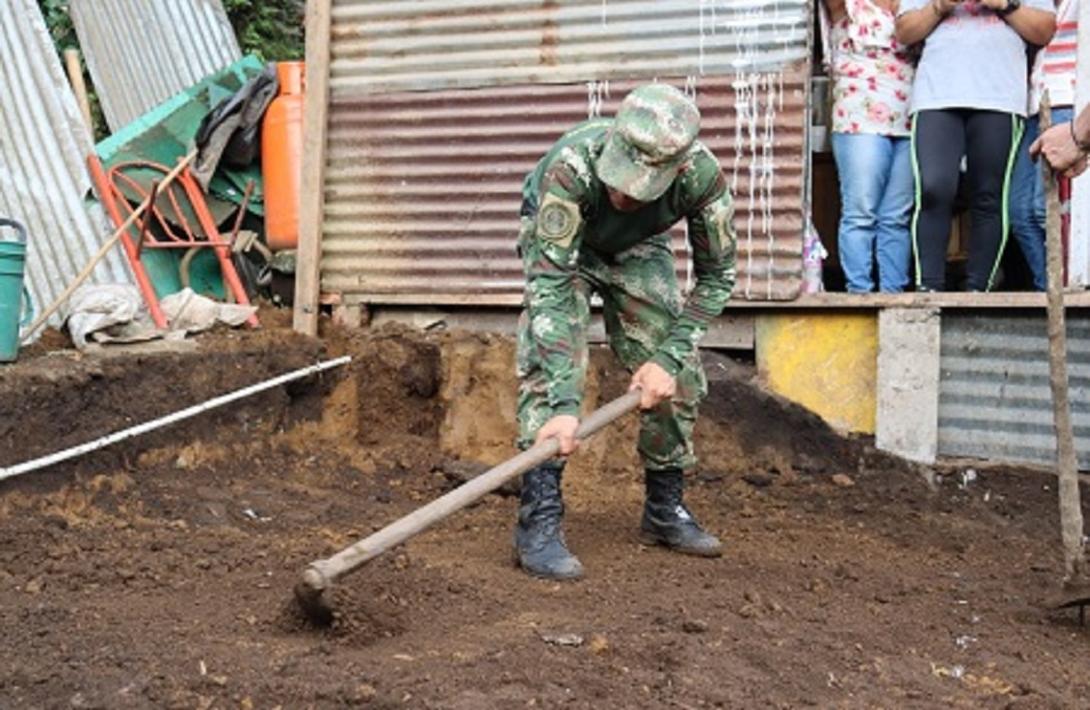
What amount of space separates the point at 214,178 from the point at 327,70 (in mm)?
1215

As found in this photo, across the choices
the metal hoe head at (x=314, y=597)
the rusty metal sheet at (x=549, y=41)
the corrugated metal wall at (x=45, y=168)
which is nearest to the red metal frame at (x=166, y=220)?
the corrugated metal wall at (x=45, y=168)

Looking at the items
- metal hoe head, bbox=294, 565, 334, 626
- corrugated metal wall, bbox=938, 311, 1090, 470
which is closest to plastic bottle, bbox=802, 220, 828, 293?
corrugated metal wall, bbox=938, 311, 1090, 470

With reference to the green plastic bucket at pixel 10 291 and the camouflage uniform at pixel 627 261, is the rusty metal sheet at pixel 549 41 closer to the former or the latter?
the camouflage uniform at pixel 627 261

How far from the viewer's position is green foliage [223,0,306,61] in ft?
32.9

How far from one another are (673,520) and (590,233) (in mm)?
1155

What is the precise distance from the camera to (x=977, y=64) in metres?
5.91

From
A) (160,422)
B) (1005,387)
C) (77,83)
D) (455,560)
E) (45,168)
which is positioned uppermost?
(77,83)

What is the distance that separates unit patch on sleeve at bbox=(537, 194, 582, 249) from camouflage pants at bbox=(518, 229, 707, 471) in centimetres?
40

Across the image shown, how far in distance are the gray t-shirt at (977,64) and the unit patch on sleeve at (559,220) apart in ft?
8.04

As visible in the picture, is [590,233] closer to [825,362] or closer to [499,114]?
[825,362]

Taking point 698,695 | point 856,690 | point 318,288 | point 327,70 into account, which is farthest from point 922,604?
point 327,70

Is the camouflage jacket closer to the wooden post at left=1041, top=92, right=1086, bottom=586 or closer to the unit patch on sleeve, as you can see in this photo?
the unit patch on sleeve

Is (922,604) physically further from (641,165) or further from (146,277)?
(146,277)

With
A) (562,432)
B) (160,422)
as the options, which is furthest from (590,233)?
(160,422)
